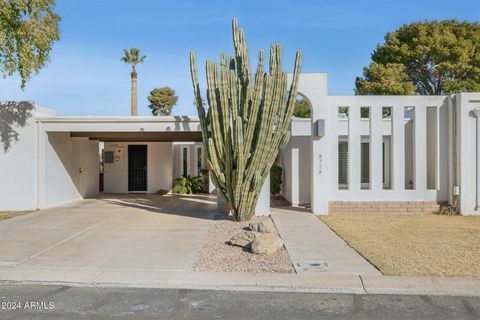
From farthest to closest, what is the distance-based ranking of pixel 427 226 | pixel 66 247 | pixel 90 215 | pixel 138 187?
pixel 138 187 → pixel 90 215 → pixel 427 226 → pixel 66 247

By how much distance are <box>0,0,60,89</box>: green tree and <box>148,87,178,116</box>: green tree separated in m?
36.1

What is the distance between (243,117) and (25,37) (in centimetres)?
617

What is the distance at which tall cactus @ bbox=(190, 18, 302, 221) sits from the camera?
35.6 feet

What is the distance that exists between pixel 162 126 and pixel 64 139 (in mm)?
4264

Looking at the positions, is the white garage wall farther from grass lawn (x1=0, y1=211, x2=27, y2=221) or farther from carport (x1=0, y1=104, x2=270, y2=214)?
grass lawn (x1=0, y1=211, x2=27, y2=221)

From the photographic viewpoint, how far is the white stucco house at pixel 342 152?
42.1ft

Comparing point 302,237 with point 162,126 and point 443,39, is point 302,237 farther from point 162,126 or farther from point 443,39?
point 443,39

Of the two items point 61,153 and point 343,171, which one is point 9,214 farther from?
point 343,171

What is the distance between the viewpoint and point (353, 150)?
13.3 meters

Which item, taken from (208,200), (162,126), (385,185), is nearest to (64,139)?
(162,126)

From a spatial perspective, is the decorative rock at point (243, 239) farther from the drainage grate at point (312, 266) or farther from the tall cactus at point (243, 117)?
the tall cactus at point (243, 117)

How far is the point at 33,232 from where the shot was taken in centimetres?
984

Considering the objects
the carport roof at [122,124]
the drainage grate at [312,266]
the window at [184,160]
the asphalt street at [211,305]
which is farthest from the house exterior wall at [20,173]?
the drainage grate at [312,266]

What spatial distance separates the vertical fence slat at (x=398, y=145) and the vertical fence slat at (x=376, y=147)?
405 mm
